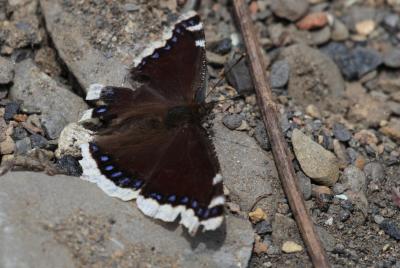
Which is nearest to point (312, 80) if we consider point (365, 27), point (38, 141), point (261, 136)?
point (261, 136)

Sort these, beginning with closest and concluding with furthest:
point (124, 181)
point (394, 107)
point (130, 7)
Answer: point (124, 181) < point (130, 7) < point (394, 107)

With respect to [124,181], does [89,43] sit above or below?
above

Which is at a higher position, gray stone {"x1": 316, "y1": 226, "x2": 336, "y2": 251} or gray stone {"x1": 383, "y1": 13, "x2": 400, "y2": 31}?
gray stone {"x1": 383, "y1": 13, "x2": 400, "y2": 31}

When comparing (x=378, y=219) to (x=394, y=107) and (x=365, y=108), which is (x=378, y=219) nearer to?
(x=365, y=108)

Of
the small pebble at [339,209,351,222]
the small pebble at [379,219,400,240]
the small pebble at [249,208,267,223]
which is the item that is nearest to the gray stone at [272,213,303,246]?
the small pebble at [249,208,267,223]

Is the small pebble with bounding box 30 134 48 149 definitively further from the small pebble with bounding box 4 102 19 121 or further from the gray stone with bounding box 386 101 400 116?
the gray stone with bounding box 386 101 400 116

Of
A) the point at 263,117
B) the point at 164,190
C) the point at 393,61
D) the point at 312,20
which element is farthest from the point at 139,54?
the point at 393,61

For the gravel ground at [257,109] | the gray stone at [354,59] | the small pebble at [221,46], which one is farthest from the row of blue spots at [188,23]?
the gray stone at [354,59]
